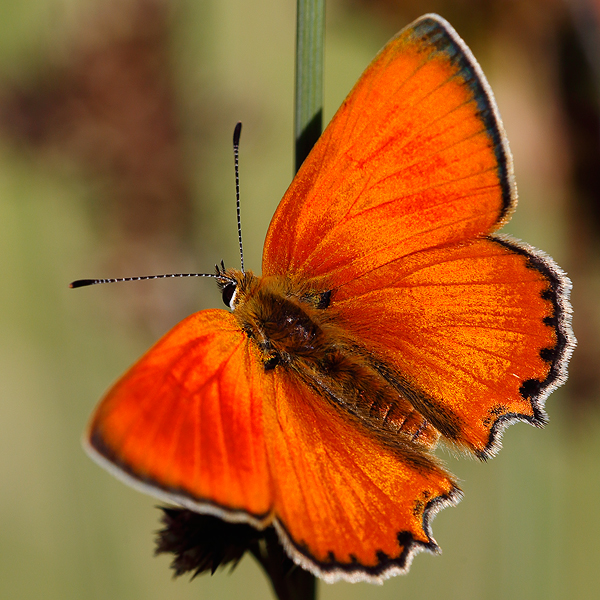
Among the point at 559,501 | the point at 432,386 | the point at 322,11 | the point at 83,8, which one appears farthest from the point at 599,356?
the point at 83,8

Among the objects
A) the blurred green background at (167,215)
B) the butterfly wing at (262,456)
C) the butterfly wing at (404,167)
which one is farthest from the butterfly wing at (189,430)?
the blurred green background at (167,215)

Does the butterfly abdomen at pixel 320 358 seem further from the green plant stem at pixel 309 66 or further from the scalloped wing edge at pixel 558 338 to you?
the green plant stem at pixel 309 66

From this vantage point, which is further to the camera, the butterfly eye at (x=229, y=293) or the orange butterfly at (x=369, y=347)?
the butterfly eye at (x=229, y=293)

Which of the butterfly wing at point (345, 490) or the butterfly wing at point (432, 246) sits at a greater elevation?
the butterfly wing at point (432, 246)

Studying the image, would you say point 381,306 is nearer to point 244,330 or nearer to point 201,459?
point 244,330

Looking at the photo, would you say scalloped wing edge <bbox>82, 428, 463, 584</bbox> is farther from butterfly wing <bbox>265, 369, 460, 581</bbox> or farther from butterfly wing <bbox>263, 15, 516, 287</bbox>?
butterfly wing <bbox>263, 15, 516, 287</bbox>

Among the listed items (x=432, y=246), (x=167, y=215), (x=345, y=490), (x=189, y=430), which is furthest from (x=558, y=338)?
(x=167, y=215)

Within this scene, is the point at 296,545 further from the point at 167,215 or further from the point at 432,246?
the point at 167,215

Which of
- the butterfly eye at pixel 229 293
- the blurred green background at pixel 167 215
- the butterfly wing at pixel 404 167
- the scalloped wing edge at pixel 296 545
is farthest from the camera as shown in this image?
the blurred green background at pixel 167 215

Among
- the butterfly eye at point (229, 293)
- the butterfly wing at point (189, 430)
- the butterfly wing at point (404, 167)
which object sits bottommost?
the butterfly wing at point (189, 430)
